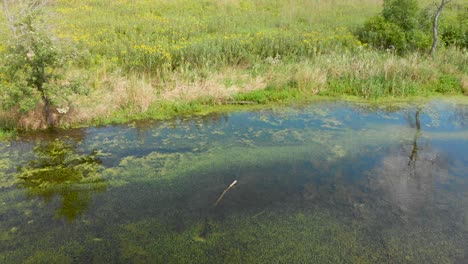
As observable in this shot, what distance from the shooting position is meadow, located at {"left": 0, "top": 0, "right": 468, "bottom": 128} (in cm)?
818

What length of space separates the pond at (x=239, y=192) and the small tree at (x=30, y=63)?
80 cm

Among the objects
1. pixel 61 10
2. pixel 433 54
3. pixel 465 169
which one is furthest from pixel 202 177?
pixel 61 10

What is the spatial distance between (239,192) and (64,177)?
9.02ft

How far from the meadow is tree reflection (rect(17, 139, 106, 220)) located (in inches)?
44.4

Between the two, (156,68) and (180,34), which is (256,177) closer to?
(156,68)

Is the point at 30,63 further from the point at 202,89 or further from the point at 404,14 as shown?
the point at 404,14

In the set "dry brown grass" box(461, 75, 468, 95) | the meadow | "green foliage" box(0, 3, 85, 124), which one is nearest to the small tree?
"green foliage" box(0, 3, 85, 124)

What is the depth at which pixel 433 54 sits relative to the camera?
1145 cm

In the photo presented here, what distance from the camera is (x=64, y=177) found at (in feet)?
19.1

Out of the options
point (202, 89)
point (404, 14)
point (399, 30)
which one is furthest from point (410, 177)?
point (404, 14)

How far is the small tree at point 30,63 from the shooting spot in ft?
21.4

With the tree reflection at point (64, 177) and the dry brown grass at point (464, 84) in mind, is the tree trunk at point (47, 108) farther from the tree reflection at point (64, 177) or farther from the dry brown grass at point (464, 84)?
the dry brown grass at point (464, 84)

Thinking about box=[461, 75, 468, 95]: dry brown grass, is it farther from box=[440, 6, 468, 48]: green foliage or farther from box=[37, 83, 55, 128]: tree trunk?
box=[37, 83, 55, 128]: tree trunk

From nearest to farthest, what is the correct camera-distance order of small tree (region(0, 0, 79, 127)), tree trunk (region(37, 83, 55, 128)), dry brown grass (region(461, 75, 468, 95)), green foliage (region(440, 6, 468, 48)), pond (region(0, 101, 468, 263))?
pond (region(0, 101, 468, 263)), small tree (region(0, 0, 79, 127)), tree trunk (region(37, 83, 55, 128)), dry brown grass (region(461, 75, 468, 95)), green foliage (region(440, 6, 468, 48))
